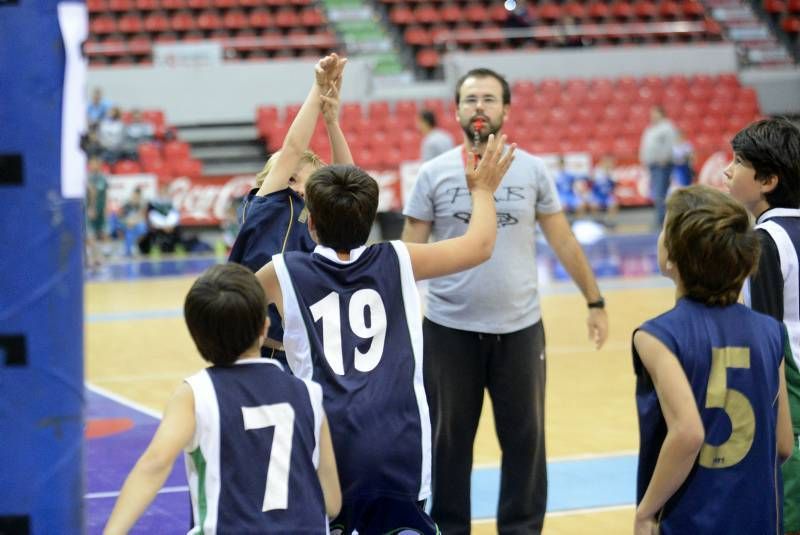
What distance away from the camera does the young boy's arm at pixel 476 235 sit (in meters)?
3.37

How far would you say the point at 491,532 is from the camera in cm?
523

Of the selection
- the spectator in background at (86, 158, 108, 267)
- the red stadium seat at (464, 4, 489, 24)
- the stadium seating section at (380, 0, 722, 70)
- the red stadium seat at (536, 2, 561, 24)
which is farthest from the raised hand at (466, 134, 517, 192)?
the red stadium seat at (536, 2, 561, 24)

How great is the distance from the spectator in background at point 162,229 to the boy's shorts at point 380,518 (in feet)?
53.5

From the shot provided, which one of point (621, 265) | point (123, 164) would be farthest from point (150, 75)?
point (621, 265)

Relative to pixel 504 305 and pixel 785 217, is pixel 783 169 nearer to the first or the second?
pixel 785 217

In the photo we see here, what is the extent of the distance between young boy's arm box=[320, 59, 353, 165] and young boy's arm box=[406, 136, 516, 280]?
49 centimetres

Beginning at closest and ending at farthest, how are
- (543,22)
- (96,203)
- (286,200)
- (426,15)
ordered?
1. (286,200)
2. (96,203)
3. (426,15)
4. (543,22)

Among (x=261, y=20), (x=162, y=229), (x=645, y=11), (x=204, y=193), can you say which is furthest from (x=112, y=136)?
(x=645, y=11)

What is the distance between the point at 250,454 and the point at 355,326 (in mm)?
557

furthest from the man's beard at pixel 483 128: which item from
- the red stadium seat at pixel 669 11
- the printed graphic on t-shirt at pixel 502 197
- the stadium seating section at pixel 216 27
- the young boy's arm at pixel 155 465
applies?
the red stadium seat at pixel 669 11

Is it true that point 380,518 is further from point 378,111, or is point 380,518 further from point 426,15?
point 426,15

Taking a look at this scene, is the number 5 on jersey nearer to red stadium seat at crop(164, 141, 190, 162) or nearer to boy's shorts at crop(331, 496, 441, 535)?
boy's shorts at crop(331, 496, 441, 535)

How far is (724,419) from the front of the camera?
2900 mm

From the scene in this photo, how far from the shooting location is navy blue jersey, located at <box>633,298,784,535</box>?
2879 mm
